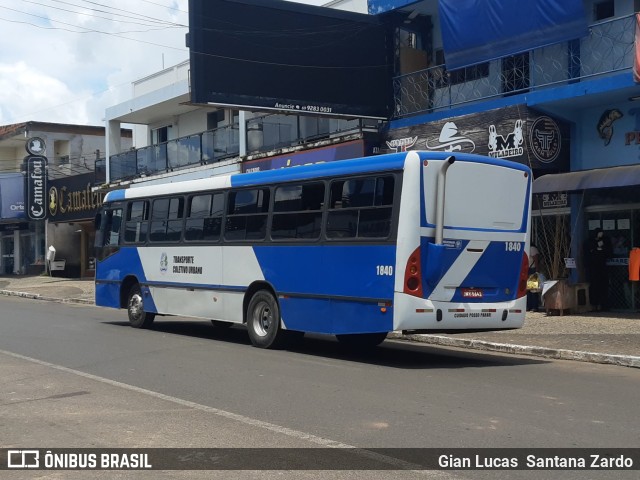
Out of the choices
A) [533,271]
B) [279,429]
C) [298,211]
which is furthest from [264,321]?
[533,271]

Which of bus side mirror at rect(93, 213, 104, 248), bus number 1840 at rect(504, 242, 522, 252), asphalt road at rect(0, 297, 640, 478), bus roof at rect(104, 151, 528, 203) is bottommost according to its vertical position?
asphalt road at rect(0, 297, 640, 478)

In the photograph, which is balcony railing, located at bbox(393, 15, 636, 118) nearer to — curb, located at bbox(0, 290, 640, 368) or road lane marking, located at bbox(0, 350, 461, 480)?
curb, located at bbox(0, 290, 640, 368)

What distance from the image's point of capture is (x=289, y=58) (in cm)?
2055

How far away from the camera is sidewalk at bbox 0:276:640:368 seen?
1259cm

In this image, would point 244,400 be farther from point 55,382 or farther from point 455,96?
point 455,96

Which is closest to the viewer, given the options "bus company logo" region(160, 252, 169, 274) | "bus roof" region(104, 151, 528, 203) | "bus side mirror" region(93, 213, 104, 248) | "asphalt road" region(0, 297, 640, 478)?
"asphalt road" region(0, 297, 640, 478)

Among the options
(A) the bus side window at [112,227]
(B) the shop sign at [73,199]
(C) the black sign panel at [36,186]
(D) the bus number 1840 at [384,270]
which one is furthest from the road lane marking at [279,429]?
(C) the black sign panel at [36,186]

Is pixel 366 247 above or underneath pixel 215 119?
underneath

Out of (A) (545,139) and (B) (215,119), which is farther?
(B) (215,119)

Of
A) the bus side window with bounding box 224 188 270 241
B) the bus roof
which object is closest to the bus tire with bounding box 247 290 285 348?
the bus side window with bounding box 224 188 270 241

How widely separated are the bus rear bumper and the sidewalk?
1472 mm

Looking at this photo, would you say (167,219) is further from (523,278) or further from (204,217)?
(523,278)

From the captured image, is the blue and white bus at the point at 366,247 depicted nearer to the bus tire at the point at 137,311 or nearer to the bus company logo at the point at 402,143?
the bus tire at the point at 137,311

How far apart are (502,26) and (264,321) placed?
9190 mm
